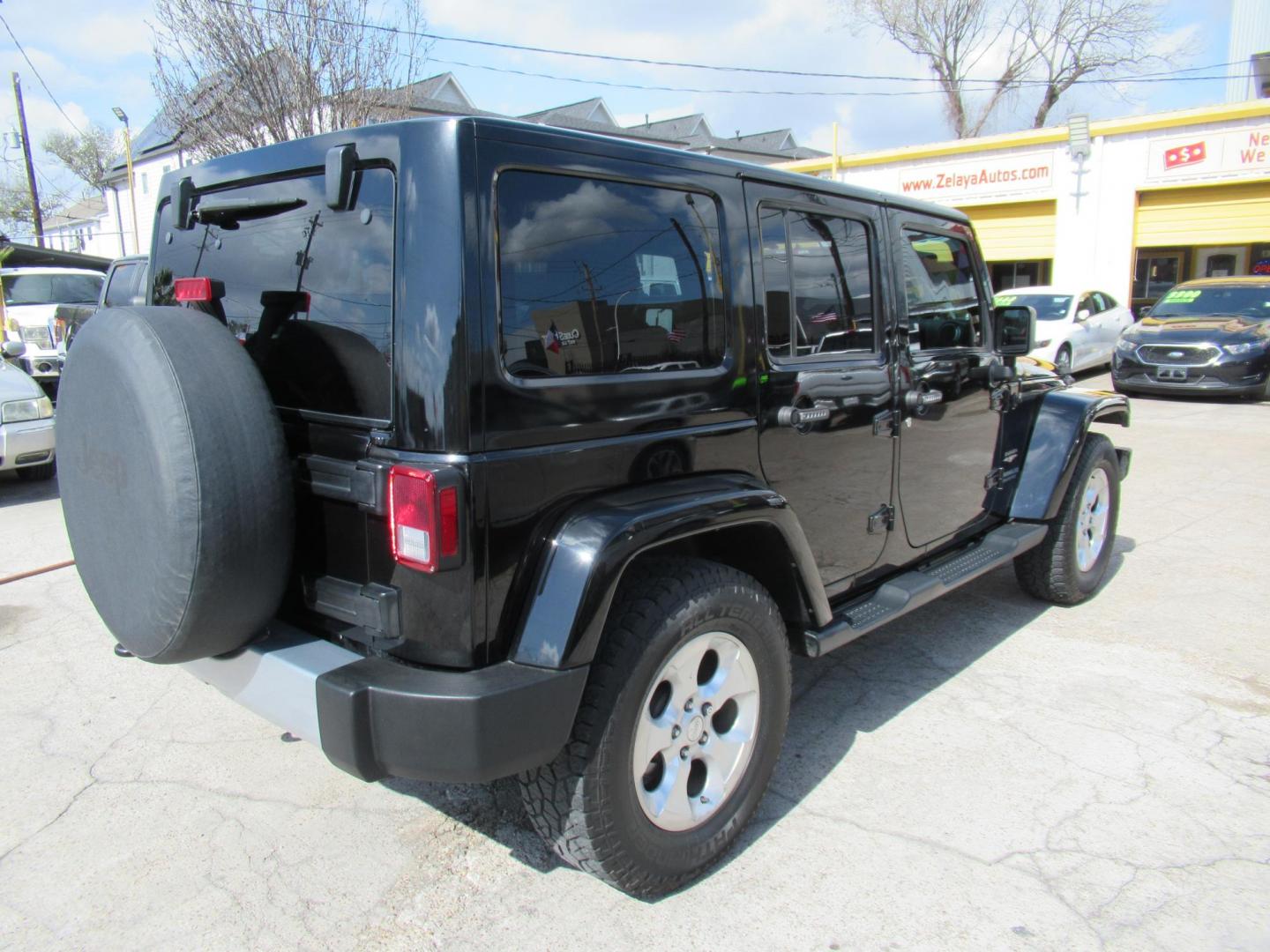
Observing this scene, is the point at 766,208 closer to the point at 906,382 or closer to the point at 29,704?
the point at 906,382

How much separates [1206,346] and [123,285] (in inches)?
529

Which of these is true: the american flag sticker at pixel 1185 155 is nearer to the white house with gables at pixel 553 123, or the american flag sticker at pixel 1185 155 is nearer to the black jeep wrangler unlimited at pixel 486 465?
the white house with gables at pixel 553 123

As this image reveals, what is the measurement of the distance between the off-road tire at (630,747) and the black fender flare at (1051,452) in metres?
2.24

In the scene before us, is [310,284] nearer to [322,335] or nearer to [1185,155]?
[322,335]

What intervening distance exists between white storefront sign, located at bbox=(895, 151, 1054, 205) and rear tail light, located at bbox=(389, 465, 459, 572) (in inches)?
806

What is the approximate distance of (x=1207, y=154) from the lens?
16.9m

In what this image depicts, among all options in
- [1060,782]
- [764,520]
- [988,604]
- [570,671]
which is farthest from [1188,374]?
[570,671]

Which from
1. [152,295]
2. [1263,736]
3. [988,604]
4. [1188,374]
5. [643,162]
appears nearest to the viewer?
[643,162]

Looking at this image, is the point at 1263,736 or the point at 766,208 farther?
the point at 1263,736

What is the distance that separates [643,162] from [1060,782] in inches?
96.8

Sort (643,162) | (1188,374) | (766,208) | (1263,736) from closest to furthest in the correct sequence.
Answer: (643,162), (766,208), (1263,736), (1188,374)

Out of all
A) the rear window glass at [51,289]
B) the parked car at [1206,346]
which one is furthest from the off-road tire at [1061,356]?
the rear window glass at [51,289]

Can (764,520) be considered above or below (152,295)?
below

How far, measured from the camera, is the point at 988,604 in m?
4.70
